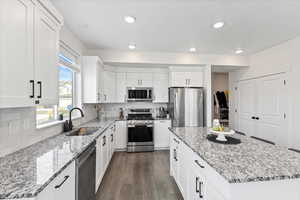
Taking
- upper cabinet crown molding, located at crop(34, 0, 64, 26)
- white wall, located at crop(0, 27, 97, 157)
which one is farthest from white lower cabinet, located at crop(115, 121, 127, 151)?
upper cabinet crown molding, located at crop(34, 0, 64, 26)

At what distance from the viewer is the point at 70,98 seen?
292 cm

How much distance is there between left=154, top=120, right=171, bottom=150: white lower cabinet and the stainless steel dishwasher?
7.47ft

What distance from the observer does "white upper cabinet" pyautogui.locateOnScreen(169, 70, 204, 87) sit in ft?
12.7

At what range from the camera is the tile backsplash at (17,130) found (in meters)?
1.26

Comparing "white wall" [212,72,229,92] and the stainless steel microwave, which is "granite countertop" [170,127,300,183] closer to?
the stainless steel microwave

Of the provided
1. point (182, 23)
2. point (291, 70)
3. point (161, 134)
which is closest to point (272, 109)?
point (291, 70)

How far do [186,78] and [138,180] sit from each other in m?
2.76

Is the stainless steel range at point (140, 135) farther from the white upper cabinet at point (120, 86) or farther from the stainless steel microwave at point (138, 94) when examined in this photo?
the white upper cabinet at point (120, 86)

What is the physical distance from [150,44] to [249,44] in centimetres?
229

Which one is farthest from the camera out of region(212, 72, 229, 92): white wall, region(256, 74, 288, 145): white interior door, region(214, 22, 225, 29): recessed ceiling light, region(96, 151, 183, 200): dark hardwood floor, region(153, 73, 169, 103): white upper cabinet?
region(212, 72, 229, 92): white wall

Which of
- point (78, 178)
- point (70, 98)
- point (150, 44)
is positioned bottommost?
point (78, 178)

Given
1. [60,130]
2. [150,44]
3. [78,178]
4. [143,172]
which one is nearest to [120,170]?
[143,172]

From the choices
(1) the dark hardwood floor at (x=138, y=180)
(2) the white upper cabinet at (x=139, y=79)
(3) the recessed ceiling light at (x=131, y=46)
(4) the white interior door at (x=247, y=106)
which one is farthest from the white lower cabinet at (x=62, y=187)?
(4) the white interior door at (x=247, y=106)

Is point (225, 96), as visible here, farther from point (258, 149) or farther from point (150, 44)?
point (258, 149)
